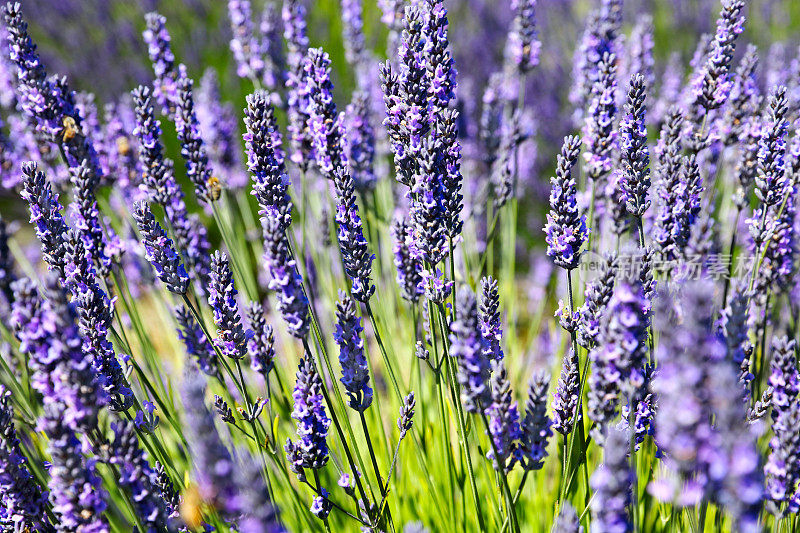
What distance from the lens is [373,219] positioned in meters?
3.39

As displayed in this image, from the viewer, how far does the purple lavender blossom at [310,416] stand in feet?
5.82

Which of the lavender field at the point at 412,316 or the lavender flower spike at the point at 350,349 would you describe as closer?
the lavender field at the point at 412,316

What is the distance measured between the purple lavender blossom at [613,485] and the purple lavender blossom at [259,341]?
1.03 m

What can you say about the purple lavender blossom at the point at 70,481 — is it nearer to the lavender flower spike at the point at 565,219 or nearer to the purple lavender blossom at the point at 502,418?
the purple lavender blossom at the point at 502,418

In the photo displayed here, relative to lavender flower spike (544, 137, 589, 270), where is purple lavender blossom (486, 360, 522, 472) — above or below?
below

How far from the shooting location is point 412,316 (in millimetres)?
2586

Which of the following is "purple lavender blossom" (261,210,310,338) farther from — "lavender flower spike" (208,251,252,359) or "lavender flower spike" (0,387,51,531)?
"lavender flower spike" (0,387,51,531)

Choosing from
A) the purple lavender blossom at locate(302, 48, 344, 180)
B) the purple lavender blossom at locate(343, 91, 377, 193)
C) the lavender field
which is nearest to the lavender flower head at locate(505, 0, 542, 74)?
the lavender field

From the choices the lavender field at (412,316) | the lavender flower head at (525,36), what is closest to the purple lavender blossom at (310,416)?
the lavender field at (412,316)

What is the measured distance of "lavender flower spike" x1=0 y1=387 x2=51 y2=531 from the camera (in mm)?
1630

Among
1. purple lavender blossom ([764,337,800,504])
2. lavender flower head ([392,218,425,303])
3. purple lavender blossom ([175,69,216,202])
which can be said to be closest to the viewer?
purple lavender blossom ([764,337,800,504])

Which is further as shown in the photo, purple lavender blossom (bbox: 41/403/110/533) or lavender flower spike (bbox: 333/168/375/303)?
lavender flower spike (bbox: 333/168/375/303)

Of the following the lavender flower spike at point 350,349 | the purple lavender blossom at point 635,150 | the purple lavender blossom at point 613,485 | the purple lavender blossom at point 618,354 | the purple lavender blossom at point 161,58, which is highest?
the purple lavender blossom at point 161,58

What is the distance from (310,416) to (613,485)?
3.03ft
